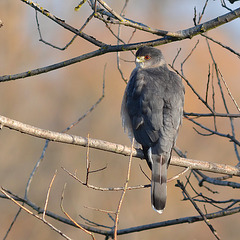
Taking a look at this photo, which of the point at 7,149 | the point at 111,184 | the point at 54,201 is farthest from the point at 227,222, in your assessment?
the point at 7,149

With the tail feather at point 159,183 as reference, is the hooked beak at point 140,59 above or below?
above

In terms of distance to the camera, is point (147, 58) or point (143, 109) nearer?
point (143, 109)

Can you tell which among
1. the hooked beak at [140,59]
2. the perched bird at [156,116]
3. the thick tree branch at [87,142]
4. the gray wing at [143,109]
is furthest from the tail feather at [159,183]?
the hooked beak at [140,59]

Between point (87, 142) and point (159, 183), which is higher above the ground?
point (159, 183)

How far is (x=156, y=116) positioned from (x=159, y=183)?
70cm

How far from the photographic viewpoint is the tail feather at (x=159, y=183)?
13.4ft

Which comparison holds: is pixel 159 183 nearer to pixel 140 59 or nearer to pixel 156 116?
pixel 156 116

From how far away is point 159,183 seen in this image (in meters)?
4.12

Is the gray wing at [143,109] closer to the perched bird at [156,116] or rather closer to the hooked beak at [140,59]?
the perched bird at [156,116]

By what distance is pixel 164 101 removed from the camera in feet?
14.9

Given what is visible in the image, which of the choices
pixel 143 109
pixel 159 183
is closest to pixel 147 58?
pixel 143 109

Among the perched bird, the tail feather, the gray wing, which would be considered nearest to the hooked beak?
the perched bird

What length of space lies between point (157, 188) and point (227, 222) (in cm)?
1292

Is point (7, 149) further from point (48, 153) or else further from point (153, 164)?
point (153, 164)
